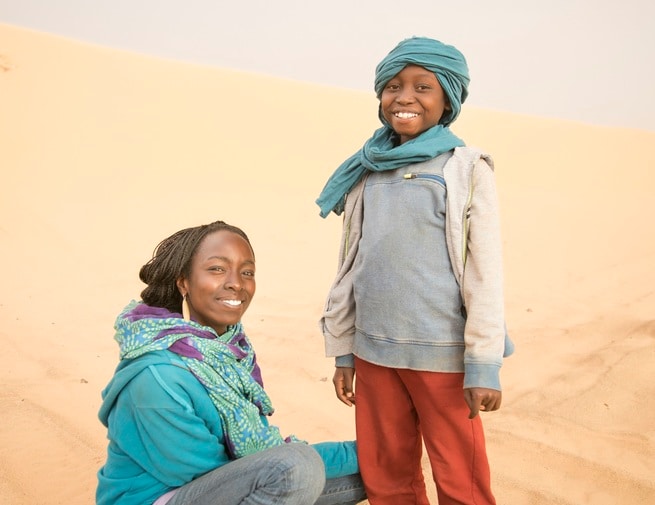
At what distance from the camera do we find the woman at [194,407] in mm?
1771

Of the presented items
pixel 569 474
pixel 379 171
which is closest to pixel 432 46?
pixel 379 171

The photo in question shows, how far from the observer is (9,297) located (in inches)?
226

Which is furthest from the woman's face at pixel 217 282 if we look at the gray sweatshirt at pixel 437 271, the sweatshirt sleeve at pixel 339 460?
the sweatshirt sleeve at pixel 339 460

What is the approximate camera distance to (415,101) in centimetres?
206

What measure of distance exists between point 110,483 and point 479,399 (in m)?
1.11

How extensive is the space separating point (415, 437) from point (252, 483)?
2.25ft

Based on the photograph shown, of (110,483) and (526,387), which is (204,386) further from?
(526,387)

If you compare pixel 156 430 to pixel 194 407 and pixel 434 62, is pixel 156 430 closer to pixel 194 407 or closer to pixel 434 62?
pixel 194 407

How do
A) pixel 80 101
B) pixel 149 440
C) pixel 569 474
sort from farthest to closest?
1. pixel 80 101
2. pixel 569 474
3. pixel 149 440

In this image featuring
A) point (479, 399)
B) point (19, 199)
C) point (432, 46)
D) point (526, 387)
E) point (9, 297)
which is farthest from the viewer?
point (19, 199)

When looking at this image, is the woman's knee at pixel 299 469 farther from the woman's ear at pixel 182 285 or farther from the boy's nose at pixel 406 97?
the boy's nose at pixel 406 97

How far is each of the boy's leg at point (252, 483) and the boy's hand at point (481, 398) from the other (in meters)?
0.54

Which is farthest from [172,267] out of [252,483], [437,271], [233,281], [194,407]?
[437,271]

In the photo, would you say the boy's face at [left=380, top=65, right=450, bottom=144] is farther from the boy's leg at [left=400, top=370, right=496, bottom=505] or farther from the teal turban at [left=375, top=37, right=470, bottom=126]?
the boy's leg at [left=400, top=370, right=496, bottom=505]
